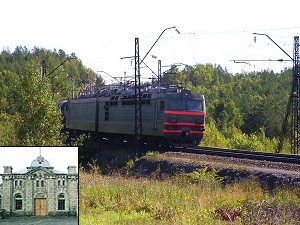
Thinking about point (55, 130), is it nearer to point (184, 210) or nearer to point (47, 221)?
point (184, 210)

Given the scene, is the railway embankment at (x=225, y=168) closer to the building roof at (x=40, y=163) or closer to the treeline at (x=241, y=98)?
the building roof at (x=40, y=163)

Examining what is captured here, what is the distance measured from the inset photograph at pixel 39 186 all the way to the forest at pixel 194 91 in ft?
62.7

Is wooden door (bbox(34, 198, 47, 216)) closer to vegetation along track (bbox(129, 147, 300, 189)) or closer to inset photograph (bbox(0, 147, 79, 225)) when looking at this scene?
inset photograph (bbox(0, 147, 79, 225))

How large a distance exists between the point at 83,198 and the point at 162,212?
261cm

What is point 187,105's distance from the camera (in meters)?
31.2

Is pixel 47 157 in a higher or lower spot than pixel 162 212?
higher

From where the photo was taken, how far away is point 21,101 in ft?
86.8

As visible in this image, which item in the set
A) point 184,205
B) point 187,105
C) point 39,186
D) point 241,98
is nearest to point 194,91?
point 241,98

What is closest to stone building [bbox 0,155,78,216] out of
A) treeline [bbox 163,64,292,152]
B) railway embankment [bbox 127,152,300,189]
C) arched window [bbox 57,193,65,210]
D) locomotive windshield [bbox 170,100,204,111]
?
arched window [bbox 57,193,65,210]

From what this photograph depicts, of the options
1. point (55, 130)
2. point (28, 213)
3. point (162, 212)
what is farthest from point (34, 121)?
point (28, 213)

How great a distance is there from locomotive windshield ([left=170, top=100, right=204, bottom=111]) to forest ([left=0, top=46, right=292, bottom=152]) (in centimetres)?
458

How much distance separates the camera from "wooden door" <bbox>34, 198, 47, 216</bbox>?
6.48m

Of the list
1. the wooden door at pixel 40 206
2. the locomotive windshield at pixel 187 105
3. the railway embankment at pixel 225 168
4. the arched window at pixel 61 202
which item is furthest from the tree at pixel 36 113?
the arched window at pixel 61 202

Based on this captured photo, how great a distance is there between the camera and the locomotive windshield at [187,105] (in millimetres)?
30734
